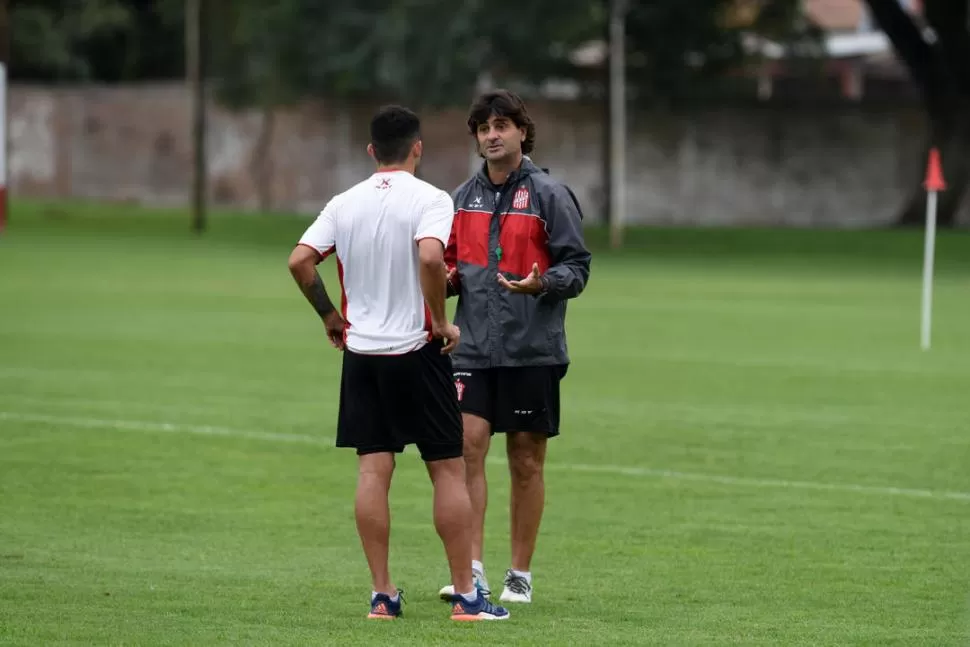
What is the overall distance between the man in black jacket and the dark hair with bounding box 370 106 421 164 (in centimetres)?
68

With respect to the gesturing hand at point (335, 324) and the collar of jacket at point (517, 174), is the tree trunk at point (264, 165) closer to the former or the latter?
the collar of jacket at point (517, 174)

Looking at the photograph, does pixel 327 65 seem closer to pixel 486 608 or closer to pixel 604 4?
pixel 604 4

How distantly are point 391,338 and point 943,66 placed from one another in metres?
40.6

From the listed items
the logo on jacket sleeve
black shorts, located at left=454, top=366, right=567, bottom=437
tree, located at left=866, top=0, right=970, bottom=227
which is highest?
tree, located at left=866, top=0, right=970, bottom=227

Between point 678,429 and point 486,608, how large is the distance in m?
7.00

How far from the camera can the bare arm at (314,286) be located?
7.93 metres

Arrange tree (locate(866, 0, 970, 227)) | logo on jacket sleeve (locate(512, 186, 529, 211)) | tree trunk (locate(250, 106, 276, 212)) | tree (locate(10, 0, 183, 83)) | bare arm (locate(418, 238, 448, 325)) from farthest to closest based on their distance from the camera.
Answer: tree (locate(10, 0, 183, 83)) → tree trunk (locate(250, 106, 276, 212)) → tree (locate(866, 0, 970, 227)) → logo on jacket sleeve (locate(512, 186, 529, 211)) → bare arm (locate(418, 238, 448, 325))

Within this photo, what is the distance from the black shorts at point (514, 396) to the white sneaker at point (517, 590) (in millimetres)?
657

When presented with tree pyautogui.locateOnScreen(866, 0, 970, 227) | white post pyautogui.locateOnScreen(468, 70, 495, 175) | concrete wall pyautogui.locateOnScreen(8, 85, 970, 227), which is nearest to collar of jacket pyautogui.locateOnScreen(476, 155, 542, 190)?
white post pyautogui.locateOnScreen(468, 70, 495, 175)

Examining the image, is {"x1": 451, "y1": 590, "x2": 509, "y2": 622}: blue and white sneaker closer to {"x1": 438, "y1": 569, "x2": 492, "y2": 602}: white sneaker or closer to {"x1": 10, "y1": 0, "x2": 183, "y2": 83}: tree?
{"x1": 438, "y1": 569, "x2": 492, "y2": 602}: white sneaker

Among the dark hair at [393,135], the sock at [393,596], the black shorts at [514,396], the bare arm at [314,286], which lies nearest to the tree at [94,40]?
the black shorts at [514,396]

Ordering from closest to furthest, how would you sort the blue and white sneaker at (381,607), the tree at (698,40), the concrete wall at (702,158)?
1. the blue and white sneaker at (381,607)
2. the tree at (698,40)
3. the concrete wall at (702,158)

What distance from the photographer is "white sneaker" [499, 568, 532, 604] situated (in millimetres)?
8648

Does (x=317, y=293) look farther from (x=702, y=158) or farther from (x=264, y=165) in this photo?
(x=264, y=165)
